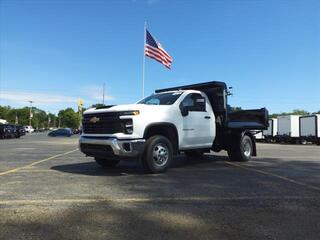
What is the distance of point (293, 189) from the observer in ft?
25.6

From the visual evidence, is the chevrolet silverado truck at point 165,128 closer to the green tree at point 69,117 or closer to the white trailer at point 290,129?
the white trailer at point 290,129

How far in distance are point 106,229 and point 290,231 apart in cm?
221

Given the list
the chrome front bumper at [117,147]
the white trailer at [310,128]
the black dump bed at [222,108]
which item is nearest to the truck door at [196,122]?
the black dump bed at [222,108]

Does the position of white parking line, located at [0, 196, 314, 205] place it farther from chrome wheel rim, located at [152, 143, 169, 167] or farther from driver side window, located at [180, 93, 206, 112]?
driver side window, located at [180, 93, 206, 112]

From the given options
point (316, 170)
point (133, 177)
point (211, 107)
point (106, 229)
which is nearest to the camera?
point (106, 229)

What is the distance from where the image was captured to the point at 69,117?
174m

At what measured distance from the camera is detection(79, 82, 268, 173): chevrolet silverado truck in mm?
9766

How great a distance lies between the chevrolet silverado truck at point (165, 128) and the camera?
977 centimetres

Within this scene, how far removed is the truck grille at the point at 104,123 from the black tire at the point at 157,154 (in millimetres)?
753

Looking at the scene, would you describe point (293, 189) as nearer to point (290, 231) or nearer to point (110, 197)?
point (290, 231)

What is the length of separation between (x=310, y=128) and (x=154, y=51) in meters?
21.5

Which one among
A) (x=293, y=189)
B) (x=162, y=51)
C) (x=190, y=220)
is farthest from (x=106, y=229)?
(x=162, y=51)

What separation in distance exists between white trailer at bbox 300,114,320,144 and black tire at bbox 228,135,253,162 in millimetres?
31754

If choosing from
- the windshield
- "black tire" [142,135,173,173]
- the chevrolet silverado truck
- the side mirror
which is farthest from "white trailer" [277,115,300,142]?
"black tire" [142,135,173,173]
